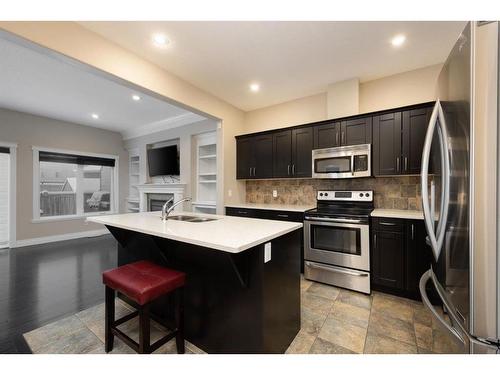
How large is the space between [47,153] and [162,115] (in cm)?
274

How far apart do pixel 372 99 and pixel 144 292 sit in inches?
142

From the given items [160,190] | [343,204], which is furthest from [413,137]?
[160,190]

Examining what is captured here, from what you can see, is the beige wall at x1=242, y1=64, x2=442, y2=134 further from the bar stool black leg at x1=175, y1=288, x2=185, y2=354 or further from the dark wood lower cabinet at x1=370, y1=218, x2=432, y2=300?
the bar stool black leg at x1=175, y1=288, x2=185, y2=354

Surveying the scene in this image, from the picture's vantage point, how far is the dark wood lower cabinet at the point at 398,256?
2320 mm

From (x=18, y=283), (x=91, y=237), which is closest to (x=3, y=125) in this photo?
(x=91, y=237)

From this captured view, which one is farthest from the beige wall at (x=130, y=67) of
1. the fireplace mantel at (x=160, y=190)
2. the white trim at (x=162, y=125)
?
the fireplace mantel at (x=160, y=190)

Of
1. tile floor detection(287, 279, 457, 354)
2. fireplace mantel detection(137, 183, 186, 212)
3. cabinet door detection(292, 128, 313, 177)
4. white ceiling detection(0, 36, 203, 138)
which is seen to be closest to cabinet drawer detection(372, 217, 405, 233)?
tile floor detection(287, 279, 457, 354)

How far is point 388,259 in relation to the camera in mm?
2492

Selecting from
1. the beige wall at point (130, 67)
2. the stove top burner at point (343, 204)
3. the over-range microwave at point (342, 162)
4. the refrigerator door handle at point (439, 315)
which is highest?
the beige wall at point (130, 67)

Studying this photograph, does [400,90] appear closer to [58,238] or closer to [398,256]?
[398,256]

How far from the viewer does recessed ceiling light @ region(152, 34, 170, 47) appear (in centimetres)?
220

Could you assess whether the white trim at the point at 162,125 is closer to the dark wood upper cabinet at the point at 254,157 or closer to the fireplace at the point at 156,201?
the dark wood upper cabinet at the point at 254,157

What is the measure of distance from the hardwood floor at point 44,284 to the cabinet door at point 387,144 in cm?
373
